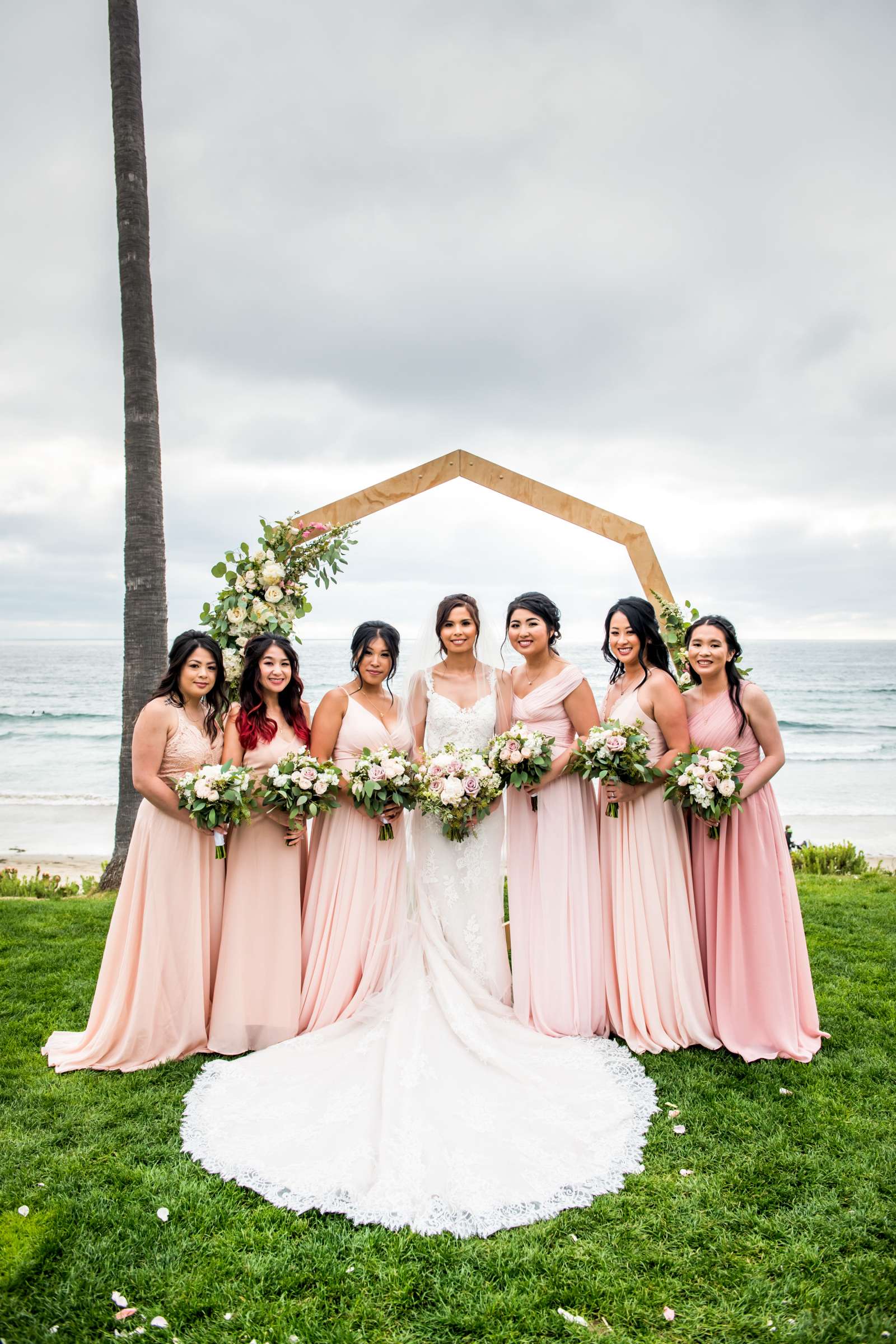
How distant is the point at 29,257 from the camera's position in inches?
470

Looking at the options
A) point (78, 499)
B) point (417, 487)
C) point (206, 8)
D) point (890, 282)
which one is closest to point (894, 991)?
point (417, 487)

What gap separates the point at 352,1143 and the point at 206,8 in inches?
501

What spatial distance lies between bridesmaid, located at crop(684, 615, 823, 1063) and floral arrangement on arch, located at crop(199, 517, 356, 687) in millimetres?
2956

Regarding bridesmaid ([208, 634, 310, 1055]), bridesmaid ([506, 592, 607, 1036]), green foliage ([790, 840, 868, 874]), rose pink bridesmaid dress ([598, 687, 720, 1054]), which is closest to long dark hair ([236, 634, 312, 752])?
bridesmaid ([208, 634, 310, 1055])

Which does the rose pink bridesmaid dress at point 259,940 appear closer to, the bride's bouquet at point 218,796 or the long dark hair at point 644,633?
the bride's bouquet at point 218,796

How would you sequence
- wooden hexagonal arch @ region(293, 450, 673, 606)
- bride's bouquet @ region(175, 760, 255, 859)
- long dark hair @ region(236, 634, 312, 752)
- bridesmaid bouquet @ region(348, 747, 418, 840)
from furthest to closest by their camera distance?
wooden hexagonal arch @ region(293, 450, 673, 606)
long dark hair @ region(236, 634, 312, 752)
bridesmaid bouquet @ region(348, 747, 418, 840)
bride's bouquet @ region(175, 760, 255, 859)

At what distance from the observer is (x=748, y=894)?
16.8 feet

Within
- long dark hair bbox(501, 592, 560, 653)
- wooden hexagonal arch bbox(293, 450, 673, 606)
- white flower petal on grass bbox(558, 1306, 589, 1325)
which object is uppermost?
Answer: wooden hexagonal arch bbox(293, 450, 673, 606)

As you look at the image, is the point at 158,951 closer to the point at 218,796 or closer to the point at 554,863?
the point at 218,796

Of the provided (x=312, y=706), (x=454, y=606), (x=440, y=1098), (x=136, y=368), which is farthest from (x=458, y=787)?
(x=312, y=706)

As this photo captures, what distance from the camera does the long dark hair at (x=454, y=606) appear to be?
5.58 metres

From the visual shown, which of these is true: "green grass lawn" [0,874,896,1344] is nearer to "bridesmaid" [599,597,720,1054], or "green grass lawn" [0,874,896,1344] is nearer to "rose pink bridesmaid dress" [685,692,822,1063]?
"rose pink bridesmaid dress" [685,692,822,1063]

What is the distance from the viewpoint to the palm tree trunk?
27.8ft

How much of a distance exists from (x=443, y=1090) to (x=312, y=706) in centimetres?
3139
